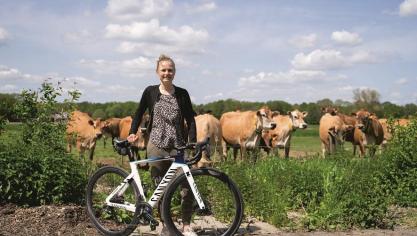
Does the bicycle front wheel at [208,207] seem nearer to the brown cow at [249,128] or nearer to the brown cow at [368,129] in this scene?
the brown cow at [249,128]

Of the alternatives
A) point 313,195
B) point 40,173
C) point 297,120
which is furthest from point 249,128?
point 40,173

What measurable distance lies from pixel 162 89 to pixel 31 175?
242cm

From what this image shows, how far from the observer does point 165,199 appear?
235 inches

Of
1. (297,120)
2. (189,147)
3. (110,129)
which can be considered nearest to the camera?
(189,147)

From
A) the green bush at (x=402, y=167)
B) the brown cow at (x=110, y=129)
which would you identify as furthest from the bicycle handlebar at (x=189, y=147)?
the brown cow at (x=110, y=129)

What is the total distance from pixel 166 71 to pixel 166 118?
586mm

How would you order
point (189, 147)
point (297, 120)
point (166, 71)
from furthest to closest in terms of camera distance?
point (297, 120) < point (166, 71) < point (189, 147)

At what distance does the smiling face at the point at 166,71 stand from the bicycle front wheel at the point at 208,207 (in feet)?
3.89

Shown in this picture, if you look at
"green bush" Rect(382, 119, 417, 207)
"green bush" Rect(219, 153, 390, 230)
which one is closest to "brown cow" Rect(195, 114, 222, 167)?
"green bush" Rect(219, 153, 390, 230)

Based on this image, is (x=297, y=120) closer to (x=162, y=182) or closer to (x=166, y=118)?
(x=166, y=118)

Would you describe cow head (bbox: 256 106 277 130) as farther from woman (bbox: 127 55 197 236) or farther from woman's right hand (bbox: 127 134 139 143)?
woman's right hand (bbox: 127 134 139 143)

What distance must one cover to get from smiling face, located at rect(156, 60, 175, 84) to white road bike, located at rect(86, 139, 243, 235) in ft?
2.89

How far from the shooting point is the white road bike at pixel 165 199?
6.03 m

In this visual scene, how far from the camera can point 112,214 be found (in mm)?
6973
